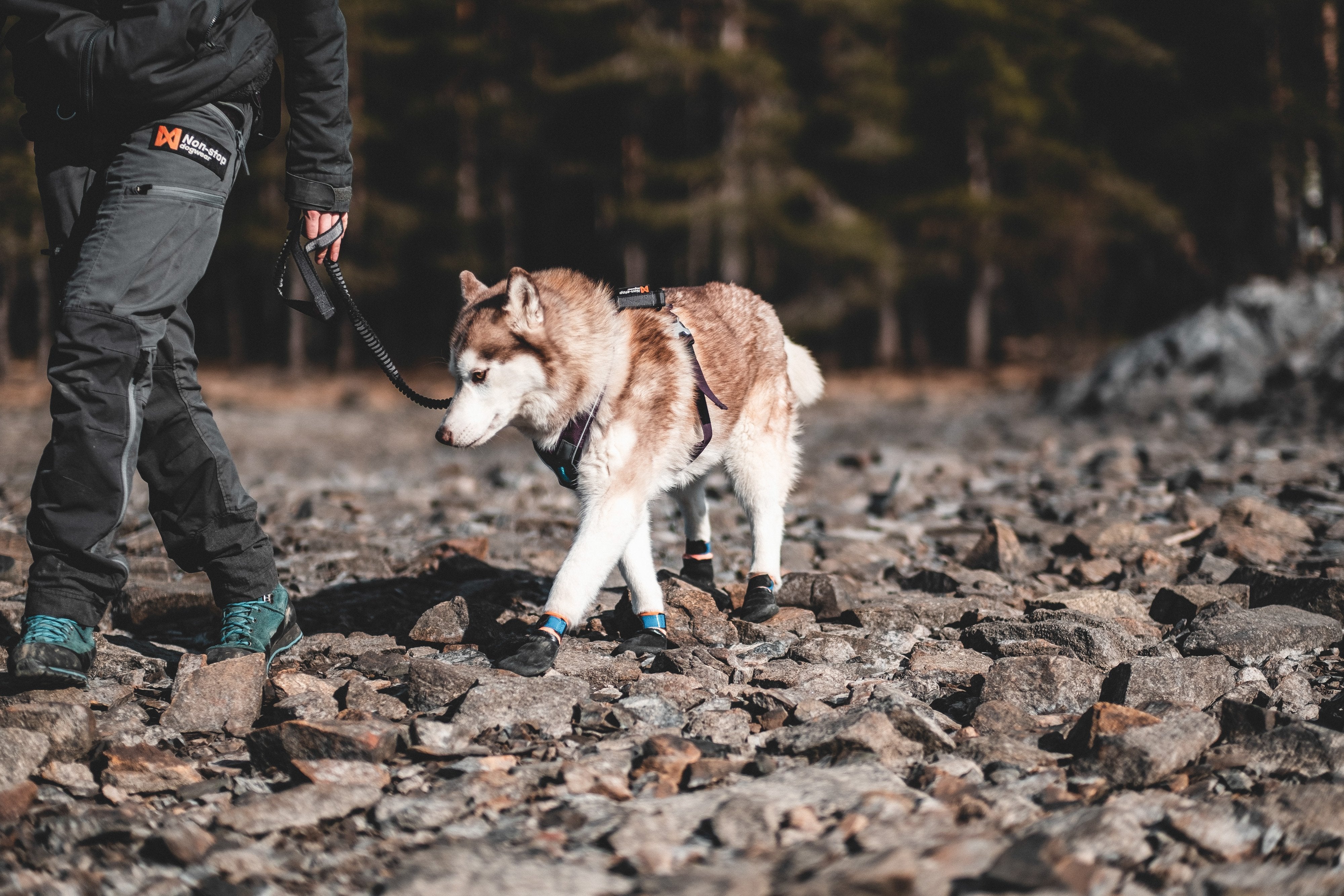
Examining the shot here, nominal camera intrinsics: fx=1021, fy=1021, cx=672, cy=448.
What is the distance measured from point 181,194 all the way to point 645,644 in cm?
222

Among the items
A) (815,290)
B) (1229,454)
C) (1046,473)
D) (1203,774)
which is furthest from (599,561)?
(815,290)

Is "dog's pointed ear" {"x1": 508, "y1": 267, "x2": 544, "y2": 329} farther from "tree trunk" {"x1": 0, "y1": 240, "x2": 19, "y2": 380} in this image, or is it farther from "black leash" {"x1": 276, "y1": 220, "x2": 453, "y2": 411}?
"tree trunk" {"x1": 0, "y1": 240, "x2": 19, "y2": 380}

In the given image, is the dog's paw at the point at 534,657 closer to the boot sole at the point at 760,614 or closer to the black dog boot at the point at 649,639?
the black dog boot at the point at 649,639

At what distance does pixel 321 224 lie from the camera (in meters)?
3.63

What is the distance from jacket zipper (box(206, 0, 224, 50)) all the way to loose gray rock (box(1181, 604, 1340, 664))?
399 cm

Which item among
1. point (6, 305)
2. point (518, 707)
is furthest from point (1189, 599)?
point (6, 305)

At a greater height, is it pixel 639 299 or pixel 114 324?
pixel 639 299

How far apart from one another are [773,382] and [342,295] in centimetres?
194

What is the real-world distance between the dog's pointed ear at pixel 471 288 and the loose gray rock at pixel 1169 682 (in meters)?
2.83

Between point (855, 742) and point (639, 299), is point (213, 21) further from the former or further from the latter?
point (855, 742)

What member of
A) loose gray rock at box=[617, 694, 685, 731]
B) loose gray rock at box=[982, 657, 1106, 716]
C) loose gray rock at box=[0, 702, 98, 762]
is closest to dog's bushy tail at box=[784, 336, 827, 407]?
loose gray rock at box=[982, 657, 1106, 716]

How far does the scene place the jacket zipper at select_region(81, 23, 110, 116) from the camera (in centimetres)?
309

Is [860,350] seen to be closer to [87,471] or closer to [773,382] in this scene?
[773,382]

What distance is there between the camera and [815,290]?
24.7 meters
